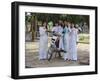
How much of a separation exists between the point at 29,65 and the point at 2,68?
139 millimetres

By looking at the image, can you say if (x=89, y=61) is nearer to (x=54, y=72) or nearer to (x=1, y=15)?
(x=54, y=72)

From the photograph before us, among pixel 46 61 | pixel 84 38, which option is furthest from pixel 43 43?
pixel 84 38

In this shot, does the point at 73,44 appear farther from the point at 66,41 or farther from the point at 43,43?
the point at 43,43

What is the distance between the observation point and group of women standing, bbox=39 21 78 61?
5.14 feet

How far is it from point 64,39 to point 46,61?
16 cm

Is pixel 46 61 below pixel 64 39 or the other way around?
below

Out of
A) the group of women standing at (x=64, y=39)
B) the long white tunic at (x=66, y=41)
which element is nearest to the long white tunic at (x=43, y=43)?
the group of women standing at (x=64, y=39)

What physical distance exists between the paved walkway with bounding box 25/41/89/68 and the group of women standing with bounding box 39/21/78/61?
2cm

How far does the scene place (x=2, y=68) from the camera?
1.51 metres

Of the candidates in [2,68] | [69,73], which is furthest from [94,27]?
[2,68]

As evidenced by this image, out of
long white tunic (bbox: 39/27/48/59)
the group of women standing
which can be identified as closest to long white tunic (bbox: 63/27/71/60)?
the group of women standing

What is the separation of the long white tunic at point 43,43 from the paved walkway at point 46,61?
2 centimetres

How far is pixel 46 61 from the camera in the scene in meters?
1.57

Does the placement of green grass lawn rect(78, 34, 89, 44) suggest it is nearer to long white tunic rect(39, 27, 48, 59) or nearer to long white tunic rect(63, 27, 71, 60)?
long white tunic rect(63, 27, 71, 60)
